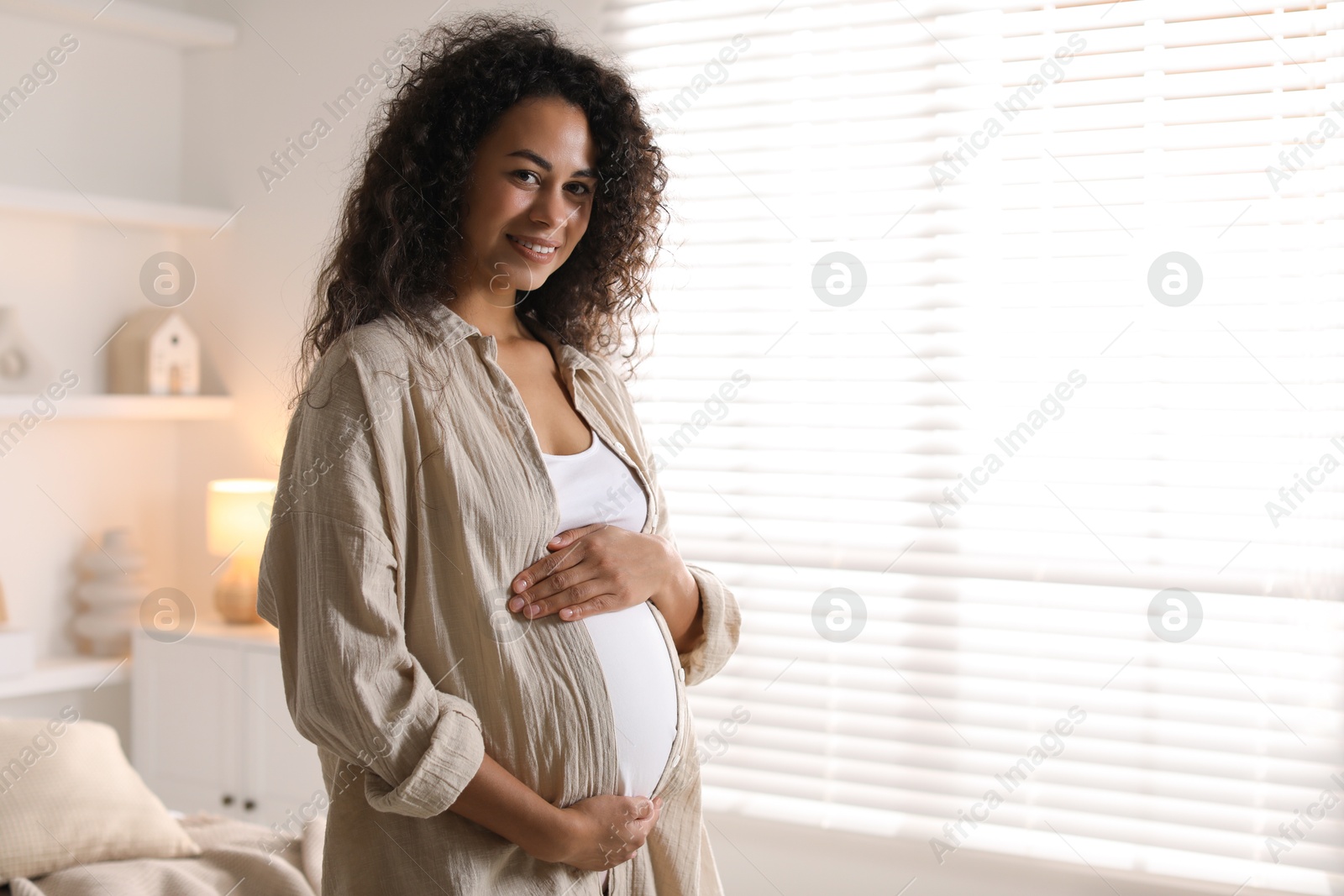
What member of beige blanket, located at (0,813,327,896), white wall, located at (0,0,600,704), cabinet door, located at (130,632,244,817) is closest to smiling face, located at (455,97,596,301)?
beige blanket, located at (0,813,327,896)

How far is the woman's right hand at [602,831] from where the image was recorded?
1052 mm

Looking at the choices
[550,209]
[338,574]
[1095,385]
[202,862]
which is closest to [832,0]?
[1095,385]

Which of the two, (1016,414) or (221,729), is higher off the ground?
(1016,414)

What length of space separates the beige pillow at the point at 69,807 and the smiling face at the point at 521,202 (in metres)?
1.12

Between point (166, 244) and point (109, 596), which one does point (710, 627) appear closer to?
point (109, 596)


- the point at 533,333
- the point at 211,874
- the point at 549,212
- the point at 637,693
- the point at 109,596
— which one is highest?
the point at 549,212

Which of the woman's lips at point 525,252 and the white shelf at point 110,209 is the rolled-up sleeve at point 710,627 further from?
the white shelf at point 110,209

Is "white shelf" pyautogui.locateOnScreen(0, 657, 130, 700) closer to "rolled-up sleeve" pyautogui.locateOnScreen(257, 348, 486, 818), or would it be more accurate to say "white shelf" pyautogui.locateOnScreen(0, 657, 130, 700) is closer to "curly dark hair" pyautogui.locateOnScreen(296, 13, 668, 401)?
"curly dark hair" pyautogui.locateOnScreen(296, 13, 668, 401)

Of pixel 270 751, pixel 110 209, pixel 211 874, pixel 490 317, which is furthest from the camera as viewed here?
pixel 110 209

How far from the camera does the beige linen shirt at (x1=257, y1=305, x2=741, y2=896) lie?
3.22 ft

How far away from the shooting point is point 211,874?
172 cm

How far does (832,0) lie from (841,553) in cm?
115

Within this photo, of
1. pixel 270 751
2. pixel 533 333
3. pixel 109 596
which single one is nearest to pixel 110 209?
pixel 109 596

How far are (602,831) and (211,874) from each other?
946 millimetres
